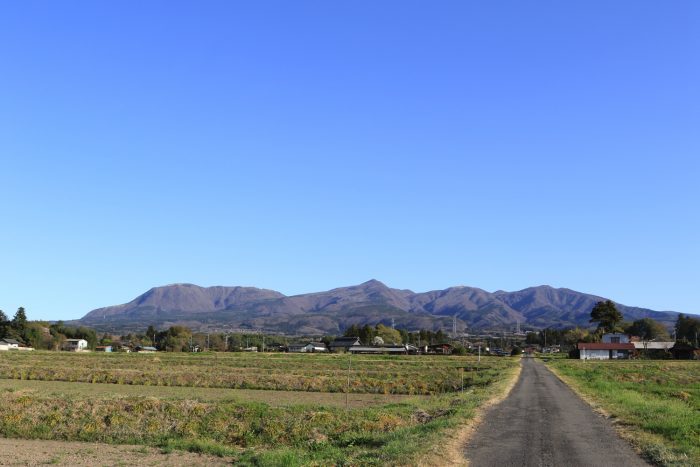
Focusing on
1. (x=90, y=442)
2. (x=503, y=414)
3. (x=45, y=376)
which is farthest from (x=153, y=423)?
(x=45, y=376)

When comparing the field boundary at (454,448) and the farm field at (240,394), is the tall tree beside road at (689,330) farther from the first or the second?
the field boundary at (454,448)

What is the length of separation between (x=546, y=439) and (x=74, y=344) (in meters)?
176

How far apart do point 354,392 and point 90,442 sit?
2443 cm

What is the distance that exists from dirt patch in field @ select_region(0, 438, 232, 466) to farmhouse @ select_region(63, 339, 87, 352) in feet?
523

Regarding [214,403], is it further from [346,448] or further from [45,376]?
[45,376]

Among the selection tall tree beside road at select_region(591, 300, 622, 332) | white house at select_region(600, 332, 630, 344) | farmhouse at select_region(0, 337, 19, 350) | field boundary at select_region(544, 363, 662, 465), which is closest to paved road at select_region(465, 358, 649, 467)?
field boundary at select_region(544, 363, 662, 465)

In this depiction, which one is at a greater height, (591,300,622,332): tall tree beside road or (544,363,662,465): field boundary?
(591,300,622,332): tall tree beside road

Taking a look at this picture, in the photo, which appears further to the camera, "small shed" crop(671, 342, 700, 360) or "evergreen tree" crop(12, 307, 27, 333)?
"evergreen tree" crop(12, 307, 27, 333)

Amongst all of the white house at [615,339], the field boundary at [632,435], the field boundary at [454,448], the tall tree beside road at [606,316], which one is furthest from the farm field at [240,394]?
the tall tree beside road at [606,316]

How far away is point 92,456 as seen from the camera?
22.1 meters

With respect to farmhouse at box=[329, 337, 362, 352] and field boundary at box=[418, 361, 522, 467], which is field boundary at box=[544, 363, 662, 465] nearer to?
field boundary at box=[418, 361, 522, 467]

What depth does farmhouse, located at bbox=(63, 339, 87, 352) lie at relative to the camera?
171250 mm

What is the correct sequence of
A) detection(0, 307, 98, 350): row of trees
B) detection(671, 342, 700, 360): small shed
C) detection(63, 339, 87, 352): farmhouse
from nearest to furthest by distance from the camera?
detection(671, 342, 700, 360): small shed, detection(0, 307, 98, 350): row of trees, detection(63, 339, 87, 352): farmhouse

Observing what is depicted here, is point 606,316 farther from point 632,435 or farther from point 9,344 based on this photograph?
point 632,435
